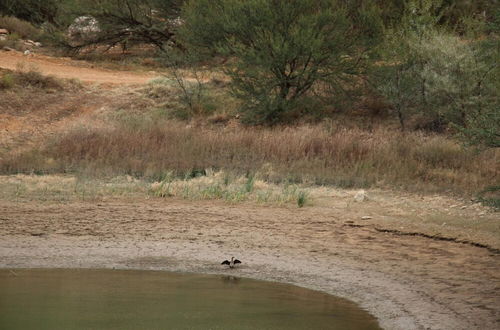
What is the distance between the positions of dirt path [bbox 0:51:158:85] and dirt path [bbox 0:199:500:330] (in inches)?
471

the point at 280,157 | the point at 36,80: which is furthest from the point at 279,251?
the point at 36,80

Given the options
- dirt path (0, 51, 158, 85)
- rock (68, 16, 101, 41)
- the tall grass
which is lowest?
the tall grass

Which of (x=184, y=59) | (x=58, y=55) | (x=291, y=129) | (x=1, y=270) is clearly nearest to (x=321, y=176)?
(x=291, y=129)

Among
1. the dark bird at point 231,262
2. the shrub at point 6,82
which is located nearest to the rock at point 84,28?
the shrub at point 6,82

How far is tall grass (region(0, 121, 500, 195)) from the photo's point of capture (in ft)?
56.1

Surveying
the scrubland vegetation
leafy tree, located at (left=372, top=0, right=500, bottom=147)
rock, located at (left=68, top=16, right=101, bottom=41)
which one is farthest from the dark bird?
rock, located at (left=68, top=16, right=101, bottom=41)

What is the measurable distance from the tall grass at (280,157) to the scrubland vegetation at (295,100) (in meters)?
0.04

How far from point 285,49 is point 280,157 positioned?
521 cm

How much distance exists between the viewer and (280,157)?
60.5 feet

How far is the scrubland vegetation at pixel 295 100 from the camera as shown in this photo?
17.4 metres

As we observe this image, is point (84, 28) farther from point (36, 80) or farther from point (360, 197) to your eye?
point (360, 197)

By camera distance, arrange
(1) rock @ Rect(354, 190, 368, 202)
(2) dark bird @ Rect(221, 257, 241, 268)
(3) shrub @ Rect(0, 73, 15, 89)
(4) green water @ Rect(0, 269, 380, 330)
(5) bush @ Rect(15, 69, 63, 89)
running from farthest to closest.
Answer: (5) bush @ Rect(15, 69, 63, 89)
(3) shrub @ Rect(0, 73, 15, 89)
(1) rock @ Rect(354, 190, 368, 202)
(2) dark bird @ Rect(221, 257, 241, 268)
(4) green water @ Rect(0, 269, 380, 330)

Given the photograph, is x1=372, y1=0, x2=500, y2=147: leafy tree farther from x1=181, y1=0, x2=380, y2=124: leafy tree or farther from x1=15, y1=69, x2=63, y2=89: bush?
x1=15, y1=69, x2=63, y2=89: bush

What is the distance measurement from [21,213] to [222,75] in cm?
1285
